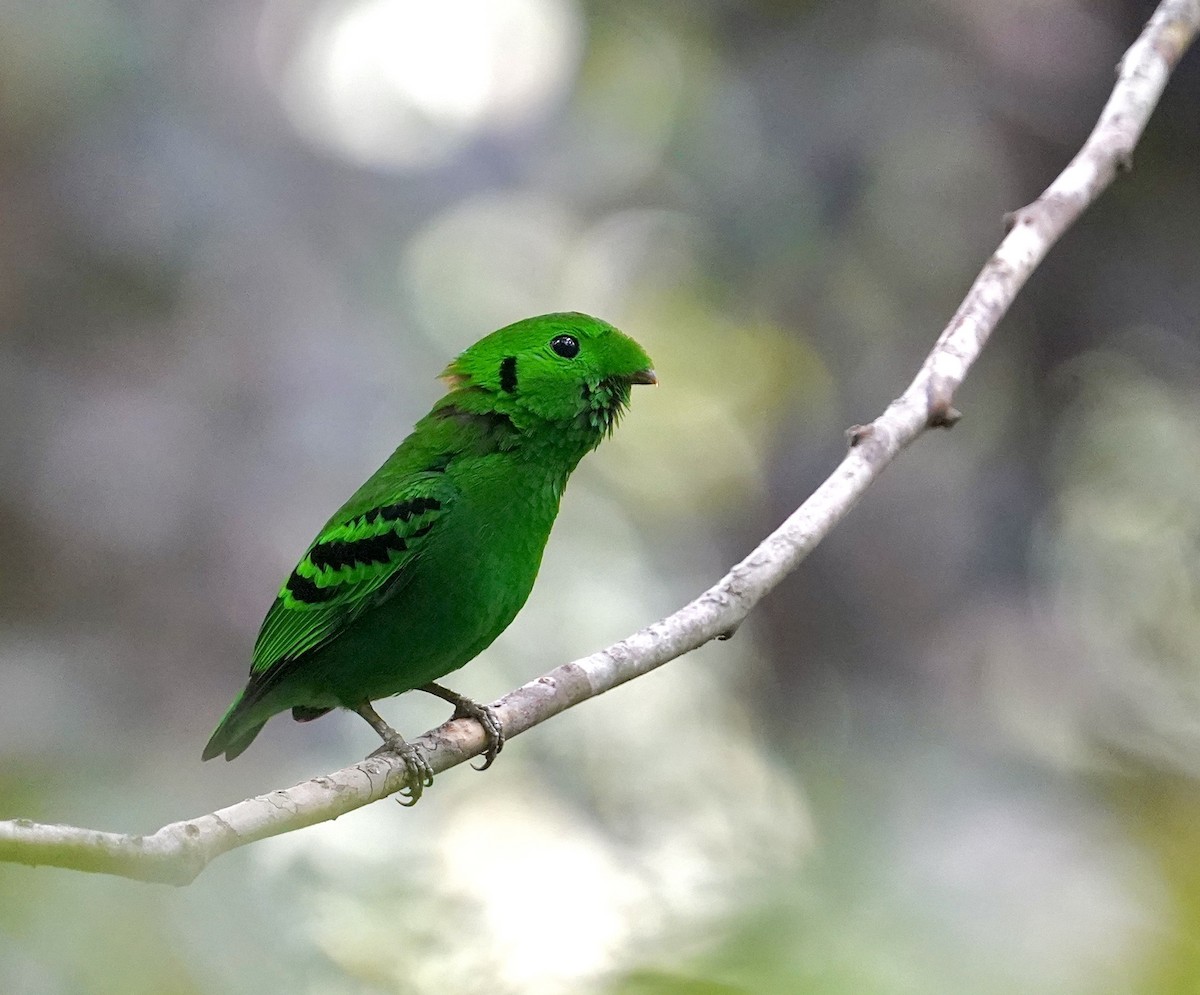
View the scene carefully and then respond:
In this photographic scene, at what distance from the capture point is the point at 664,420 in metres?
7.53

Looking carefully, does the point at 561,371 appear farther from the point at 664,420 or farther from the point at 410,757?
the point at 664,420

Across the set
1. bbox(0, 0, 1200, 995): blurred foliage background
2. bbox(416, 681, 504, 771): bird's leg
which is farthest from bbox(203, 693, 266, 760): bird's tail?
bbox(0, 0, 1200, 995): blurred foliage background

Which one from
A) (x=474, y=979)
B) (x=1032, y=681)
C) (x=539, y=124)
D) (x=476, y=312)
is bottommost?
(x=474, y=979)

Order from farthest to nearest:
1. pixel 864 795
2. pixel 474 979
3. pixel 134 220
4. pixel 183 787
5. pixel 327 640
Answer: pixel 134 220 → pixel 864 795 → pixel 183 787 → pixel 474 979 → pixel 327 640

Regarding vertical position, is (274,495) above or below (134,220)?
below

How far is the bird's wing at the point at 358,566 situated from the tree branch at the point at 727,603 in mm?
412

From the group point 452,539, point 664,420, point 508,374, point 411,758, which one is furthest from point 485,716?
point 664,420

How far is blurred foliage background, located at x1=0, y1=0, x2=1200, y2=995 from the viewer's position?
5.71 metres

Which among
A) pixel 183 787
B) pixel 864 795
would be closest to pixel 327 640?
pixel 183 787

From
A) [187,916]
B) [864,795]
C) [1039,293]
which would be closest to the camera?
[187,916]

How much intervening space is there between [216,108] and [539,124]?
1752 mm

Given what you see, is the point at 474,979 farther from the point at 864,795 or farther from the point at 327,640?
the point at 864,795

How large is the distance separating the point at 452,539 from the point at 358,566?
11.2 inches

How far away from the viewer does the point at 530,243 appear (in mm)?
7430
